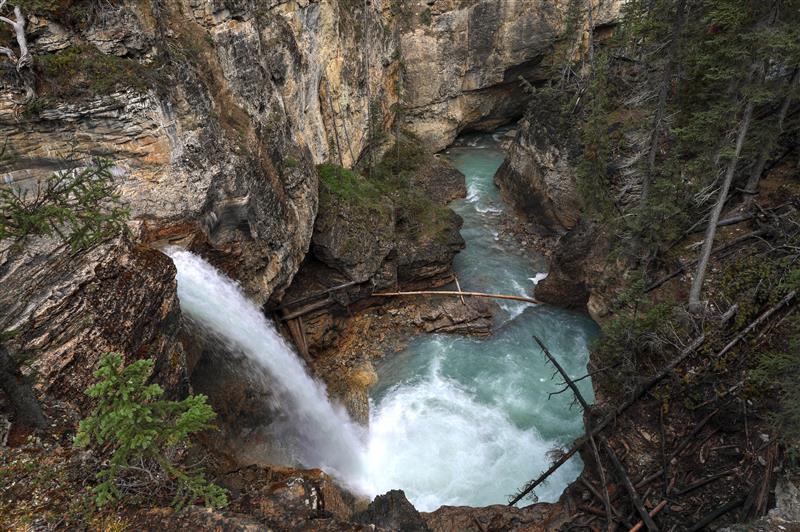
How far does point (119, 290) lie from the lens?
7184 mm

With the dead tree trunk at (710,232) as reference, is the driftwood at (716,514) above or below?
below

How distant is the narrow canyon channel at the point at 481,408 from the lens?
43.4ft

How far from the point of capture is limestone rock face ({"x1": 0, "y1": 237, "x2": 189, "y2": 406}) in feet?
20.0

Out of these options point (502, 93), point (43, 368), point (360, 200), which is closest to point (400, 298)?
point (360, 200)

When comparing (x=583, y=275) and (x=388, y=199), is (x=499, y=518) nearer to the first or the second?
(x=583, y=275)

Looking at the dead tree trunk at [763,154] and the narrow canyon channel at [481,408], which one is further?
the narrow canyon channel at [481,408]

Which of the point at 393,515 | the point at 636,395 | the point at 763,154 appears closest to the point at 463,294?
the point at 636,395

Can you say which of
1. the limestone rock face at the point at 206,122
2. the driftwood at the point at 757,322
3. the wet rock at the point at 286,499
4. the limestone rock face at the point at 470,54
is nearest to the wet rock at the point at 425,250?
the limestone rock face at the point at 206,122

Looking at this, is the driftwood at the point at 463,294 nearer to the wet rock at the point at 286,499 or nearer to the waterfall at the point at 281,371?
the waterfall at the point at 281,371

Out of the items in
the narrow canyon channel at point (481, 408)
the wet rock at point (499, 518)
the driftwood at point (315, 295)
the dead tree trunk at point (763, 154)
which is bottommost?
the narrow canyon channel at point (481, 408)

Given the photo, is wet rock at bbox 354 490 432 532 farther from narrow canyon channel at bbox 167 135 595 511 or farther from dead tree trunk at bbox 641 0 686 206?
dead tree trunk at bbox 641 0 686 206

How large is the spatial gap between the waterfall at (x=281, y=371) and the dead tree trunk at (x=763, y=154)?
14301 millimetres

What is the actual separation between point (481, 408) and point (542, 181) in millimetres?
14568

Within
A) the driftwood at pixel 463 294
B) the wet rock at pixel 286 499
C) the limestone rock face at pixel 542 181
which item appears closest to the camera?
the wet rock at pixel 286 499
